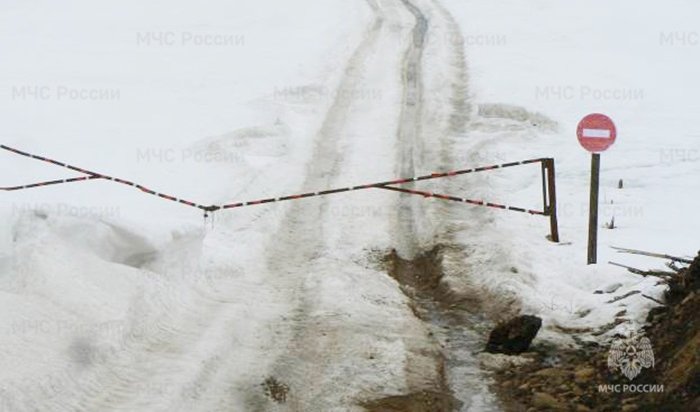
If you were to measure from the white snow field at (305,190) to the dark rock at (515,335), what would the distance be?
0.31 meters

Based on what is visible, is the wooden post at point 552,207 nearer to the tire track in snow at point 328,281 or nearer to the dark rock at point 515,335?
the tire track in snow at point 328,281

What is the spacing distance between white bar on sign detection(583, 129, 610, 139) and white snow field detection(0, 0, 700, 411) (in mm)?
1662

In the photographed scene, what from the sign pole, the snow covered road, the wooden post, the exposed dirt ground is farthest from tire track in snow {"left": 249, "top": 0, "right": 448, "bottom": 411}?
the sign pole

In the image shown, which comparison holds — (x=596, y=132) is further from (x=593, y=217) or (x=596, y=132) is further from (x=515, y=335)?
(x=515, y=335)

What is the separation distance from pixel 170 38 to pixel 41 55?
4.67 metres

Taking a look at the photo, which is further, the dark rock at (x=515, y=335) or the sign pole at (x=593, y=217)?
the sign pole at (x=593, y=217)

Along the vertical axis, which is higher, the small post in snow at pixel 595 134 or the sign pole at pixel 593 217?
the small post in snow at pixel 595 134

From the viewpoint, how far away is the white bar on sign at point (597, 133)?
11102 millimetres

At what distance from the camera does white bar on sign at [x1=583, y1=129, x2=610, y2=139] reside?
437 inches

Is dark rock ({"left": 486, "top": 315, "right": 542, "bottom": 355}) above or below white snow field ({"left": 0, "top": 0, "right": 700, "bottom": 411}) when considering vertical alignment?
below

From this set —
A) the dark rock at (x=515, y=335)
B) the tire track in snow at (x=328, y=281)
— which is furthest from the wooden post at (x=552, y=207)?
the dark rock at (x=515, y=335)

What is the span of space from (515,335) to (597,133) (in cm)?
329

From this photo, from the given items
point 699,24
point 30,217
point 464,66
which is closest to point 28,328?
point 30,217

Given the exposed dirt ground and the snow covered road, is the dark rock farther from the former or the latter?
the snow covered road
